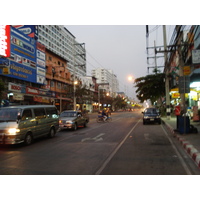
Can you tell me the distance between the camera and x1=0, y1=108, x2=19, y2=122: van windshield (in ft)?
32.9

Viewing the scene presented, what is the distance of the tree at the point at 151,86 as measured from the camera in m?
32.4

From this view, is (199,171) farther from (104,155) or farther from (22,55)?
(22,55)

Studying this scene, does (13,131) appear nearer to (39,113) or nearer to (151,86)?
(39,113)

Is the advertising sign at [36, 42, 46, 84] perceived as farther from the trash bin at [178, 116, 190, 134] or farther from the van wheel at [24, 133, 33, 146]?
the trash bin at [178, 116, 190, 134]

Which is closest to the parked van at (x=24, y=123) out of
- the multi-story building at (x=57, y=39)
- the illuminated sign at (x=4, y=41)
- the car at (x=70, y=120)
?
the car at (x=70, y=120)

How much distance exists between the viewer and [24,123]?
10.0 metres

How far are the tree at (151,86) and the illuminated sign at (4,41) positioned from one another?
65.0ft

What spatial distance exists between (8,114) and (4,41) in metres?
18.5

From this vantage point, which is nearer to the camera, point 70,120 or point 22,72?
point 70,120

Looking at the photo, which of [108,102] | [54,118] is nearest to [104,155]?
[54,118]

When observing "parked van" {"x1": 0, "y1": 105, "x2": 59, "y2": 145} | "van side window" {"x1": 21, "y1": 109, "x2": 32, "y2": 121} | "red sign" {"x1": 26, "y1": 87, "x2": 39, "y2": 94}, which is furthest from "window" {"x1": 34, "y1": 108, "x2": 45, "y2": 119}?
"red sign" {"x1": 26, "y1": 87, "x2": 39, "y2": 94}

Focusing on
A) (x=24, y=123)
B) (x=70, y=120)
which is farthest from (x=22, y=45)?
(x=24, y=123)

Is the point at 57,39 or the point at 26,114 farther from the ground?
the point at 57,39
